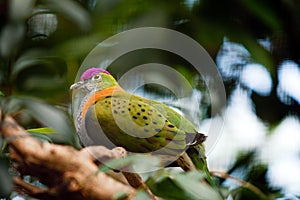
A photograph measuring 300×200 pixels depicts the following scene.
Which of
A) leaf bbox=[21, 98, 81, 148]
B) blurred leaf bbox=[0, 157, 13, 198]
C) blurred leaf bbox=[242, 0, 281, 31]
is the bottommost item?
blurred leaf bbox=[0, 157, 13, 198]

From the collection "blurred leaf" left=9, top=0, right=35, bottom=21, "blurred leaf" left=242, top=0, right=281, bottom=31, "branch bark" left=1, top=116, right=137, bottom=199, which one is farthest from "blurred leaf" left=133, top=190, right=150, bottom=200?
"blurred leaf" left=242, top=0, right=281, bottom=31

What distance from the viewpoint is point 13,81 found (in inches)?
35.4

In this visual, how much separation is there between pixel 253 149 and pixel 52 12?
1.25 feet

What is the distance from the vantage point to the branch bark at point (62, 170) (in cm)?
62

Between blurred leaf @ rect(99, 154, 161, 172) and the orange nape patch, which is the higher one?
the orange nape patch

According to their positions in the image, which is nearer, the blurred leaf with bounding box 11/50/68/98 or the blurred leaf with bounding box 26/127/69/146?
the blurred leaf with bounding box 26/127/69/146

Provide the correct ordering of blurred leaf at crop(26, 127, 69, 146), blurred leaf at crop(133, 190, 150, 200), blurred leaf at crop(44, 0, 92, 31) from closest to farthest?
blurred leaf at crop(133, 190, 150, 200) < blurred leaf at crop(26, 127, 69, 146) < blurred leaf at crop(44, 0, 92, 31)

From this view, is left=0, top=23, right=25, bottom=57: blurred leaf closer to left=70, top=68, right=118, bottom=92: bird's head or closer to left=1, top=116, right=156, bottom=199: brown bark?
left=70, top=68, right=118, bottom=92: bird's head

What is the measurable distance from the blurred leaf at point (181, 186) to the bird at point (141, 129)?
36 mm

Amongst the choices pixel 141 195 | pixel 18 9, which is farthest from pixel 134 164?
pixel 18 9

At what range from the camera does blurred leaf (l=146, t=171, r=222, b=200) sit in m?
0.65

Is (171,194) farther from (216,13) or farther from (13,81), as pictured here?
(216,13)

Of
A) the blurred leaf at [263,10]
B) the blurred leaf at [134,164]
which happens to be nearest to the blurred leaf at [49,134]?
the blurred leaf at [134,164]

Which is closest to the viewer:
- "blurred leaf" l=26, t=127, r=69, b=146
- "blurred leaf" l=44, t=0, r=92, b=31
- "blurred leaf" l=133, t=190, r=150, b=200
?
"blurred leaf" l=133, t=190, r=150, b=200
